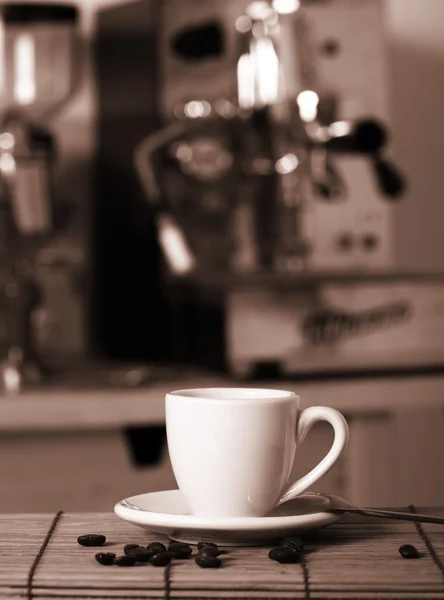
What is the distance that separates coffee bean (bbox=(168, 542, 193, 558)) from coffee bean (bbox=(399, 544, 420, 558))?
0.31 ft

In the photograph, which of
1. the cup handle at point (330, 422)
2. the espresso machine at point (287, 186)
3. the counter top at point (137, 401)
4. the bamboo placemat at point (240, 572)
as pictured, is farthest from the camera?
the espresso machine at point (287, 186)

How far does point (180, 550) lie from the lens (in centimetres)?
45

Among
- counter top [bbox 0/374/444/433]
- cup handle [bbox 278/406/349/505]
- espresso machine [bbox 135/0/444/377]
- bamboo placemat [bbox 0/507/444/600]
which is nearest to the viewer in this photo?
bamboo placemat [bbox 0/507/444/600]

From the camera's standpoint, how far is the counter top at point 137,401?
115 centimetres

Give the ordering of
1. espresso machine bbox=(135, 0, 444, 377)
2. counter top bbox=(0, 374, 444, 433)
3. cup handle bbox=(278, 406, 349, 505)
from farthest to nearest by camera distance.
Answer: espresso machine bbox=(135, 0, 444, 377) → counter top bbox=(0, 374, 444, 433) → cup handle bbox=(278, 406, 349, 505)

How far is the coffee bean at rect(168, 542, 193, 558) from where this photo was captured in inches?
17.7

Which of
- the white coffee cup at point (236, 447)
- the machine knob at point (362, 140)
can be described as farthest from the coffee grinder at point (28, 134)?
the white coffee cup at point (236, 447)

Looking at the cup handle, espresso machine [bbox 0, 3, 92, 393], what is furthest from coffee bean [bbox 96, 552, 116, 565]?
espresso machine [bbox 0, 3, 92, 393]

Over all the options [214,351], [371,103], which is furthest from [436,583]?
[371,103]

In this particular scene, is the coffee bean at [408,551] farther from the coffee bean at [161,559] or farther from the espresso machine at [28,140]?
the espresso machine at [28,140]

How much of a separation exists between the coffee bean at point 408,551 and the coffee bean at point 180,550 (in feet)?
0.31

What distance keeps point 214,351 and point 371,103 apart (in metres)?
0.40

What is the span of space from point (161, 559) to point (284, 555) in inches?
2.1

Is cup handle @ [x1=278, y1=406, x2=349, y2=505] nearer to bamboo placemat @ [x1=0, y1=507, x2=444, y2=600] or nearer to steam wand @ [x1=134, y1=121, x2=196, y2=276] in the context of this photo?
bamboo placemat @ [x1=0, y1=507, x2=444, y2=600]
